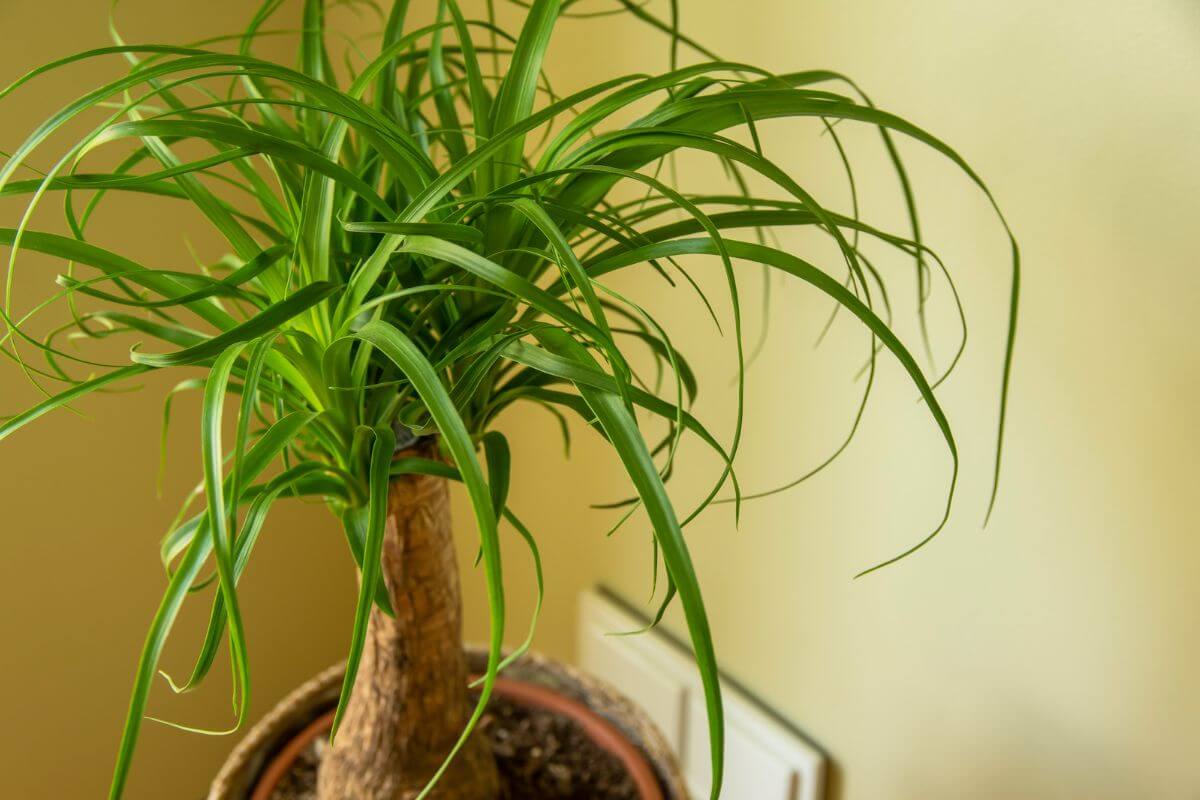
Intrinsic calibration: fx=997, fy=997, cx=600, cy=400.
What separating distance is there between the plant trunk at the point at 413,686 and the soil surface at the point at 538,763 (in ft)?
0.24

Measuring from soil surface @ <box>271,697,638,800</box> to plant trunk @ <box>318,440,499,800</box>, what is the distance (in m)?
0.07

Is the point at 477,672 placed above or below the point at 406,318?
below

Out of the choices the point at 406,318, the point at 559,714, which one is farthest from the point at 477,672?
the point at 406,318

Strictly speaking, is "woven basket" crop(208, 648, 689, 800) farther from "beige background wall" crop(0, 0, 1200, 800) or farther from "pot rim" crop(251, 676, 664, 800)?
"beige background wall" crop(0, 0, 1200, 800)

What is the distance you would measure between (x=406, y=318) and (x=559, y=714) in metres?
0.45

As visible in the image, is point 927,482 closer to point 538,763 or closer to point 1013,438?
point 1013,438

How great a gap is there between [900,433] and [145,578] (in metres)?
0.84

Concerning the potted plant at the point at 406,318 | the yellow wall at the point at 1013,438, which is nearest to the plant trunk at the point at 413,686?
the potted plant at the point at 406,318

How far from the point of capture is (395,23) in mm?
660

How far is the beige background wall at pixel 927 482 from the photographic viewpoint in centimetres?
70

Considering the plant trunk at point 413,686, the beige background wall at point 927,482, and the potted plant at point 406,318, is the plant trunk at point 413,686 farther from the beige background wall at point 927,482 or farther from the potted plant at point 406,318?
the beige background wall at point 927,482

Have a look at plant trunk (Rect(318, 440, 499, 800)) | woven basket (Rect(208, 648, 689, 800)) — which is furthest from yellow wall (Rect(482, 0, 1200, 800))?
plant trunk (Rect(318, 440, 499, 800))

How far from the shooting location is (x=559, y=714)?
904 millimetres

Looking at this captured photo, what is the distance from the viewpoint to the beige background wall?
70 centimetres
